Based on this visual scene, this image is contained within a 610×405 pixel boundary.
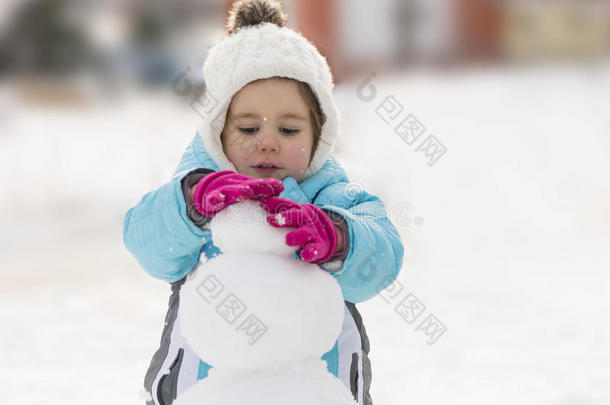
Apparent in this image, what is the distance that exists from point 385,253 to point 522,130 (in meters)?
4.95

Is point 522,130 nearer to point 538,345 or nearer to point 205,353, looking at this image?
point 538,345

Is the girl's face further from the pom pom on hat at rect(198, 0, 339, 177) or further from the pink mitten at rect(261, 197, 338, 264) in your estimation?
the pink mitten at rect(261, 197, 338, 264)

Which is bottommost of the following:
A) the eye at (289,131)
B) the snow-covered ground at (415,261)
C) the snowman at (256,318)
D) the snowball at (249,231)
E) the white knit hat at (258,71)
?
A: the snow-covered ground at (415,261)

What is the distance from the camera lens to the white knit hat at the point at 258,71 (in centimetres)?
82

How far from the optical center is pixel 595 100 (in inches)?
259

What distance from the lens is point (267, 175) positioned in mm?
828

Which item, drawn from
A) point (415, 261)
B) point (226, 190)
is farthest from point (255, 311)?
point (415, 261)

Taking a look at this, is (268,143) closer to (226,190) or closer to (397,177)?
(226,190)

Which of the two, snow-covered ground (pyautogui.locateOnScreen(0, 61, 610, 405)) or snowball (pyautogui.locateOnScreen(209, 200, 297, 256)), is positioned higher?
snowball (pyautogui.locateOnScreen(209, 200, 297, 256))

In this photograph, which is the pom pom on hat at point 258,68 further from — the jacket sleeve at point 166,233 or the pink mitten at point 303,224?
the pink mitten at point 303,224

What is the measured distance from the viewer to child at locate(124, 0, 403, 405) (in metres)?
0.72

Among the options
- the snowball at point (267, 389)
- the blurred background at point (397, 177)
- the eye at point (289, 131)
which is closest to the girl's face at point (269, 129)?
the eye at point (289, 131)

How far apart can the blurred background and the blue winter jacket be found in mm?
61

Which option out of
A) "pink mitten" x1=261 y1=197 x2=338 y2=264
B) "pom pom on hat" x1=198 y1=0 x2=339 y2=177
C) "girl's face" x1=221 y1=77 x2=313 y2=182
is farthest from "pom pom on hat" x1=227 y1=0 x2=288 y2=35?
"pink mitten" x1=261 y1=197 x2=338 y2=264
